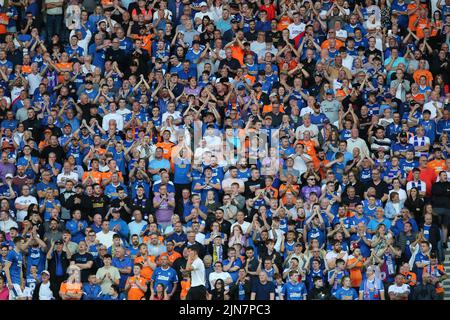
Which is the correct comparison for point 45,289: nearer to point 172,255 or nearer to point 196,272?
point 172,255

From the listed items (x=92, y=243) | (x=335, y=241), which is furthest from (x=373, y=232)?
(x=92, y=243)

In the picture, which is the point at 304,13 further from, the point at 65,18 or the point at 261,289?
the point at 261,289

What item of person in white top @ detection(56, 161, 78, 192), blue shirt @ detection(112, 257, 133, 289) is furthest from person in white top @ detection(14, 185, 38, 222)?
blue shirt @ detection(112, 257, 133, 289)

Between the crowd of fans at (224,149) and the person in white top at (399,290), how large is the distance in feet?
0.11

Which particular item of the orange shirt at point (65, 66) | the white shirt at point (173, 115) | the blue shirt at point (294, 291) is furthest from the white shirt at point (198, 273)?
the orange shirt at point (65, 66)

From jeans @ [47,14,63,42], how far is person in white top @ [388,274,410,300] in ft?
34.3

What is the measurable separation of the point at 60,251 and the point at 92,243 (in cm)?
62

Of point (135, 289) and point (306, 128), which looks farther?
point (306, 128)

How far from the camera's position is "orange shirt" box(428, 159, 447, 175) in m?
28.0

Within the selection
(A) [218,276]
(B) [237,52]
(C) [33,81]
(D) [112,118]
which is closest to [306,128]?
(B) [237,52]

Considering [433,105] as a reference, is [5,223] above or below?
below

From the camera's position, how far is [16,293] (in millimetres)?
25984

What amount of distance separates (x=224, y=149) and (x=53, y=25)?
228 inches

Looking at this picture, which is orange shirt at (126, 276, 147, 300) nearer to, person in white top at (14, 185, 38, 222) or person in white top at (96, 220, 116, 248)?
person in white top at (96, 220, 116, 248)
